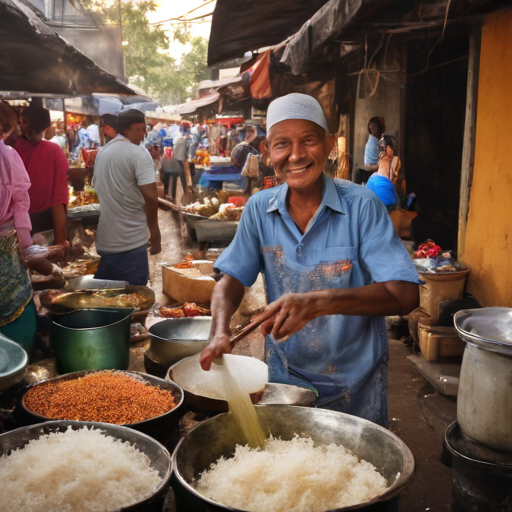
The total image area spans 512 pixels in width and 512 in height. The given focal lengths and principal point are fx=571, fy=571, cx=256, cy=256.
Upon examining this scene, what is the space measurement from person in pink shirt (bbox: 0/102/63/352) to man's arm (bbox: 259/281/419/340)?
192 centimetres

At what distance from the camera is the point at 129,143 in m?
5.34

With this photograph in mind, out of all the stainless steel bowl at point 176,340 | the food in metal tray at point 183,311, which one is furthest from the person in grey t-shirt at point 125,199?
the stainless steel bowl at point 176,340

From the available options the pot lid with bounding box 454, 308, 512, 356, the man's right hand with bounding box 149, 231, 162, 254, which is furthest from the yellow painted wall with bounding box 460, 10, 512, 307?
the man's right hand with bounding box 149, 231, 162, 254

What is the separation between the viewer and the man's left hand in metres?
1.85

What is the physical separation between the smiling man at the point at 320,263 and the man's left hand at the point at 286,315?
201 millimetres

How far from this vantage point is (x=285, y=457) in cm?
171

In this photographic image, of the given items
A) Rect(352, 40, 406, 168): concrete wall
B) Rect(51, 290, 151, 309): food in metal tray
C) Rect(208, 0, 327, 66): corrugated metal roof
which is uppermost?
Rect(208, 0, 327, 66): corrugated metal roof

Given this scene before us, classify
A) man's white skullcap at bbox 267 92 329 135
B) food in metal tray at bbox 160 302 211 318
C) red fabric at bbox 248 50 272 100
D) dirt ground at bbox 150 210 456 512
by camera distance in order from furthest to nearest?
red fabric at bbox 248 50 272 100 < food in metal tray at bbox 160 302 211 318 < dirt ground at bbox 150 210 456 512 < man's white skullcap at bbox 267 92 329 135

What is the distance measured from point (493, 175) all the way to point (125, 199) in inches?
132

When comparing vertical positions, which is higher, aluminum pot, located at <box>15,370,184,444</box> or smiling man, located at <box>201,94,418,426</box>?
smiling man, located at <box>201,94,418,426</box>

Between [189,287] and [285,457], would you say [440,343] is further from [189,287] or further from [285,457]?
[285,457]

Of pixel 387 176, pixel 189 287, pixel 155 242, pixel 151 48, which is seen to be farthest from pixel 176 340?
pixel 151 48

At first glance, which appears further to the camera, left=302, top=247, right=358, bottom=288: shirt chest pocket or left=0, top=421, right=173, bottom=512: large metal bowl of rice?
left=302, top=247, right=358, bottom=288: shirt chest pocket

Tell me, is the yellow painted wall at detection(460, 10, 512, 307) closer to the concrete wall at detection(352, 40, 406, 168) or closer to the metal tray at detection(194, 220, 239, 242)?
the concrete wall at detection(352, 40, 406, 168)
